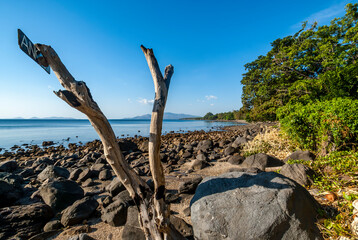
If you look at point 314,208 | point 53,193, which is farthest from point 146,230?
point 53,193

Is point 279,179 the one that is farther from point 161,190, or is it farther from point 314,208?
point 161,190

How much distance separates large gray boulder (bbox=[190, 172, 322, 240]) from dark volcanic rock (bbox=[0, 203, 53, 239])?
3.41 m

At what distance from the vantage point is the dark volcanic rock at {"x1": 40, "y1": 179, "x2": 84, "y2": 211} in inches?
158

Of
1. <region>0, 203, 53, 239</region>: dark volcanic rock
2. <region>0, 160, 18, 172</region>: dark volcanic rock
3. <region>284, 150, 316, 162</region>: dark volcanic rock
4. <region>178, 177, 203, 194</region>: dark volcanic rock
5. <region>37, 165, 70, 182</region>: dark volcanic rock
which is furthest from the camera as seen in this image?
<region>0, 160, 18, 172</region>: dark volcanic rock

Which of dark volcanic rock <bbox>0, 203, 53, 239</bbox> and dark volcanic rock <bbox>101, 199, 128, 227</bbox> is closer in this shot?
dark volcanic rock <bbox>0, 203, 53, 239</bbox>

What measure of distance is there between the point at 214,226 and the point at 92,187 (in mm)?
5114

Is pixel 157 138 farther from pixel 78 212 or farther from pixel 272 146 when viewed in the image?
pixel 272 146

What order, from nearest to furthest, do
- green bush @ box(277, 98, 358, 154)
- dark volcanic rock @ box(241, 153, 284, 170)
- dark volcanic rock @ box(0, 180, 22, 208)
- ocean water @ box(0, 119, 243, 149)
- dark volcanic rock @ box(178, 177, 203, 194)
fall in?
dark volcanic rock @ box(0, 180, 22, 208) → dark volcanic rock @ box(178, 177, 203, 194) → green bush @ box(277, 98, 358, 154) → dark volcanic rock @ box(241, 153, 284, 170) → ocean water @ box(0, 119, 243, 149)

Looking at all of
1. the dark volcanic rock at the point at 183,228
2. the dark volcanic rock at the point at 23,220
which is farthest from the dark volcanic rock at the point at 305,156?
the dark volcanic rock at the point at 23,220

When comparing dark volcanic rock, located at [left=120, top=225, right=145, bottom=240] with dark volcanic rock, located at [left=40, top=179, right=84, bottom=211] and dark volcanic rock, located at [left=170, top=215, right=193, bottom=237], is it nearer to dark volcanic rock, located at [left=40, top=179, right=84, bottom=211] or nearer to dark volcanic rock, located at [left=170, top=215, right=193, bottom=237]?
dark volcanic rock, located at [left=170, top=215, right=193, bottom=237]

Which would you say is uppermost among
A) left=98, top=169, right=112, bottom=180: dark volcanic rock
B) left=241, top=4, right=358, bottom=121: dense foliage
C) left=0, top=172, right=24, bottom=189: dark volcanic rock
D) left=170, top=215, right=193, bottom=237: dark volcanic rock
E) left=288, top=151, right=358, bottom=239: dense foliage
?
left=241, top=4, right=358, bottom=121: dense foliage

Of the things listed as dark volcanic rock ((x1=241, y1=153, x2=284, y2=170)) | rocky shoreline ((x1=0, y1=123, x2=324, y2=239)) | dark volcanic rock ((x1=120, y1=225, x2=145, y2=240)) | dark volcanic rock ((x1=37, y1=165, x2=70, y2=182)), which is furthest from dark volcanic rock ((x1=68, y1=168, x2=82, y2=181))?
dark volcanic rock ((x1=241, y1=153, x2=284, y2=170))

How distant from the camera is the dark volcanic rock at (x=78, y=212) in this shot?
11.1ft

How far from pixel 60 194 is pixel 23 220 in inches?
34.2
